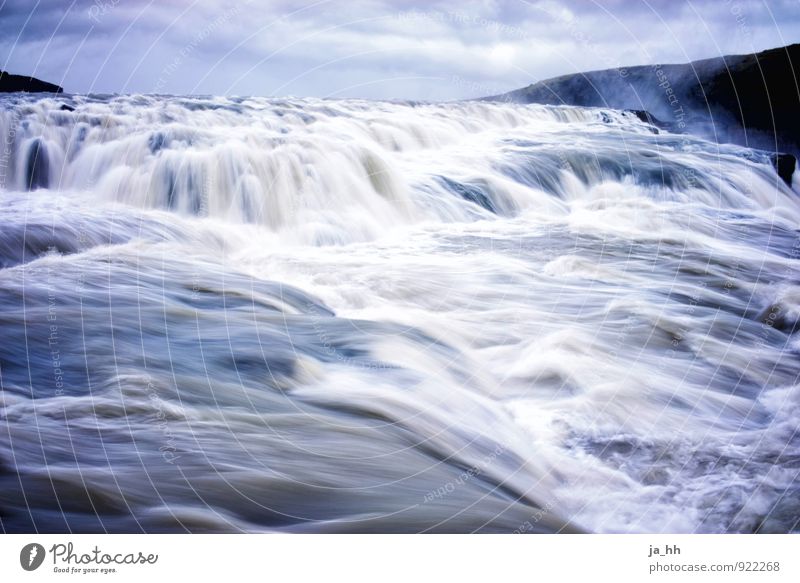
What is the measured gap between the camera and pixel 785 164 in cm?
295

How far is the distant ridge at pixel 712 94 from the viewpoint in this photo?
2.60 metres

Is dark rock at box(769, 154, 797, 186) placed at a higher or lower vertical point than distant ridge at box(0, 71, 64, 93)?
lower

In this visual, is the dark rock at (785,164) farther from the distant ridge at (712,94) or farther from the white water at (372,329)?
the white water at (372,329)

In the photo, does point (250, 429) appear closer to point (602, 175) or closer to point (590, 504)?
point (590, 504)

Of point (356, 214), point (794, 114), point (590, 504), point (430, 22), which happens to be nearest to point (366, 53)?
point (430, 22)

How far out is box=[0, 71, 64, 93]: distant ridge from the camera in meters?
2.11

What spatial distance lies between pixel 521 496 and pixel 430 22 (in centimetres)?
143

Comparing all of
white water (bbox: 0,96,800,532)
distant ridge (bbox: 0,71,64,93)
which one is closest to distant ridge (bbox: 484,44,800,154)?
white water (bbox: 0,96,800,532)

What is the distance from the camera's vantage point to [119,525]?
1731 mm

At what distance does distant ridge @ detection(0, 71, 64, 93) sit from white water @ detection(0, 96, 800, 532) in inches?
2.4
